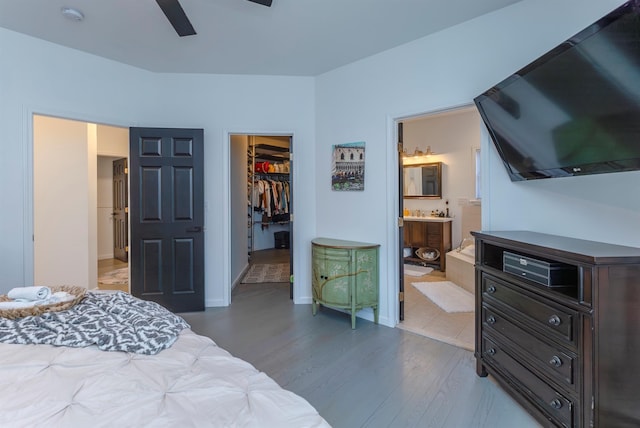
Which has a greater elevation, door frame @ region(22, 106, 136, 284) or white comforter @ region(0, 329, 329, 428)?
door frame @ region(22, 106, 136, 284)

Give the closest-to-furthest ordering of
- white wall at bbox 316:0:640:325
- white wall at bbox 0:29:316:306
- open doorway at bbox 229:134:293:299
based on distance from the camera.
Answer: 1. white wall at bbox 316:0:640:325
2. white wall at bbox 0:29:316:306
3. open doorway at bbox 229:134:293:299

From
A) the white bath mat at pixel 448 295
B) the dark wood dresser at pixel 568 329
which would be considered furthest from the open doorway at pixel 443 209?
the dark wood dresser at pixel 568 329

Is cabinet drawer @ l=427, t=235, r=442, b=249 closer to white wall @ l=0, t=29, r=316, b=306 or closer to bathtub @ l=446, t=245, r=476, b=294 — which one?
bathtub @ l=446, t=245, r=476, b=294

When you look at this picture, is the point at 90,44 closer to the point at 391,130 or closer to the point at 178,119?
the point at 178,119

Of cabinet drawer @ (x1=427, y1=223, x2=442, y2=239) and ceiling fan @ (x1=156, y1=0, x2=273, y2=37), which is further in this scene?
cabinet drawer @ (x1=427, y1=223, x2=442, y2=239)

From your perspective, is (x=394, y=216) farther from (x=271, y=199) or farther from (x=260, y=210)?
(x=260, y=210)

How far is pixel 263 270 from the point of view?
5465mm

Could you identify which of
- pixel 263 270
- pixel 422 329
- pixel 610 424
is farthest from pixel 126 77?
pixel 610 424

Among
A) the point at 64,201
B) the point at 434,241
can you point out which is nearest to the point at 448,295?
the point at 434,241

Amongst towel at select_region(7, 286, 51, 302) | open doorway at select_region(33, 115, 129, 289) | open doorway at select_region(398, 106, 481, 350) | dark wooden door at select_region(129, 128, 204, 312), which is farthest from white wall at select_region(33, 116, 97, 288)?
open doorway at select_region(398, 106, 481, 350)

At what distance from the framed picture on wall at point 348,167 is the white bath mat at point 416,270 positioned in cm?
231

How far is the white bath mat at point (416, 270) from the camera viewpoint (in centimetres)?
501

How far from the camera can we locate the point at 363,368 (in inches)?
88.5

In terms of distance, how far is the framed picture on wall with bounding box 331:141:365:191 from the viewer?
329 cm
